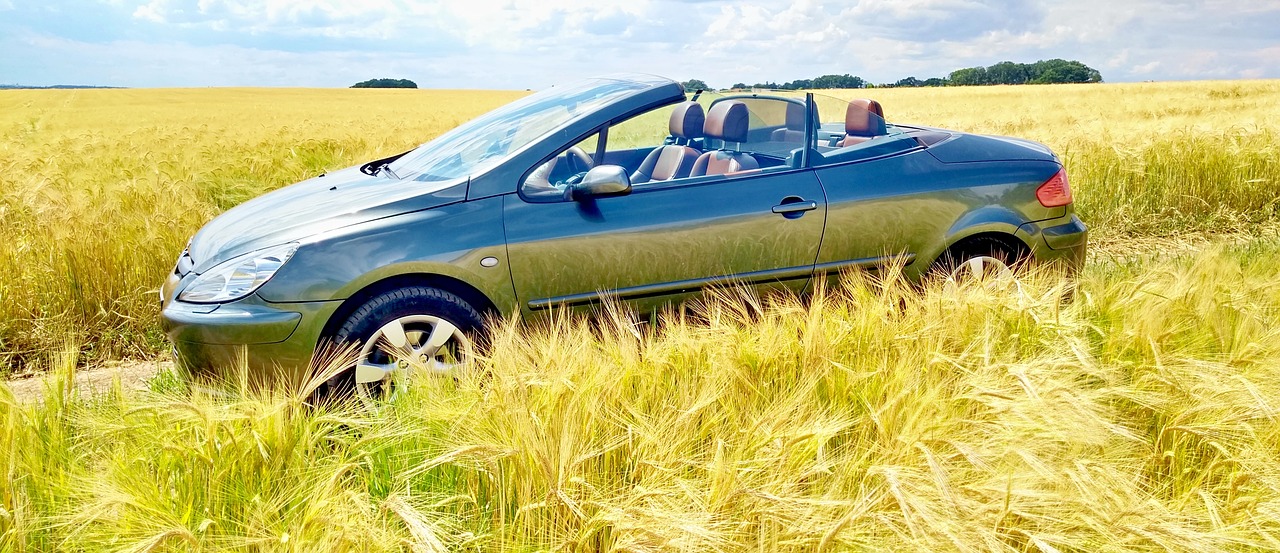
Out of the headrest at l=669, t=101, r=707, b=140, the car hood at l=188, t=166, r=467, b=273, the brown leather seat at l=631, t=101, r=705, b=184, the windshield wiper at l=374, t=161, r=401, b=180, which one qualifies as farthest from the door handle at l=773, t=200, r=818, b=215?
the windshield wiper at l=374, t=161, r=401, b=180

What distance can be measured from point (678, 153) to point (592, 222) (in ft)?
2.94

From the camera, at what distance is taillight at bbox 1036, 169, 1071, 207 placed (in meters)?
4.29

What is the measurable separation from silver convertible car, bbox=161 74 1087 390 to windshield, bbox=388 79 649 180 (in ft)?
0.06

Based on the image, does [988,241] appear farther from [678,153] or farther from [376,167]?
[376,167]

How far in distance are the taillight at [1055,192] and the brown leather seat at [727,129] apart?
55.6 inches

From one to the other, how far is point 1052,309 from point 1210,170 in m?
6.50

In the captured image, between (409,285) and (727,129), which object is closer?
(409,285)

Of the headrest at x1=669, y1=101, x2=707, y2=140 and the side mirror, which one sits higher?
the headrest at x1=669, y1=101, x2=707, y2=140

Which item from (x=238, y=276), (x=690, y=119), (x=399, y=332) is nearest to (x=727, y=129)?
(x=690, y=119)

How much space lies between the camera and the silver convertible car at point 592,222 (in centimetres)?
324

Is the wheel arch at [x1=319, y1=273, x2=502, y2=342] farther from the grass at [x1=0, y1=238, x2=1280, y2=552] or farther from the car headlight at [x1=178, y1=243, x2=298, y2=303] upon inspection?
the grass at [x1=0, y1=238, x2=1280, y2=552]

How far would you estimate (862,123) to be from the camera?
4.48 m

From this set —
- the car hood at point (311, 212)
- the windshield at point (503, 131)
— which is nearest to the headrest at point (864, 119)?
the windshield at point (503, 131)

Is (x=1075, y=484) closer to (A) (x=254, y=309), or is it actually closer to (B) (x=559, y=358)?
(B) (x=559, y=358)
